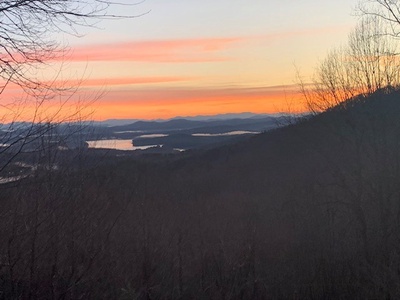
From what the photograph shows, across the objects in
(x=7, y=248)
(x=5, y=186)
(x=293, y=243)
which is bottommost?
(x=293, y=243)

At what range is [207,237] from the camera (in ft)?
57.2

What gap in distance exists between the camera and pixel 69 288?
21.1 feet

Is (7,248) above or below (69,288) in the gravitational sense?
above

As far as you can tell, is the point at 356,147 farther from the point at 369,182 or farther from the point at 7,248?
the point at 7,248

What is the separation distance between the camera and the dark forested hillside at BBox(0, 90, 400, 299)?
6.54 meters

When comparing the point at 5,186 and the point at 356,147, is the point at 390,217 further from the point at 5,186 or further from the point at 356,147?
the point at 5,186

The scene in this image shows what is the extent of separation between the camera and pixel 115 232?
30.8 ft

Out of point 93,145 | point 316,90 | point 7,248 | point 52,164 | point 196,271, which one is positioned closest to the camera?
point 7,248

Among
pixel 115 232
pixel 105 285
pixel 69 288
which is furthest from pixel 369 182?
pixel 69 288

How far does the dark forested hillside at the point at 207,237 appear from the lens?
6543mm

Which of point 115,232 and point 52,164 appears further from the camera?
point 115,232

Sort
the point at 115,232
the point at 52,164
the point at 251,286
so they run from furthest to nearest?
1. the point at 251,286
2. the point at 115,232
3. the point at 52,164

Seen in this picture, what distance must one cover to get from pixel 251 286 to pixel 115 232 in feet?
9.93

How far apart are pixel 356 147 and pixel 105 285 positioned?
12.9m
